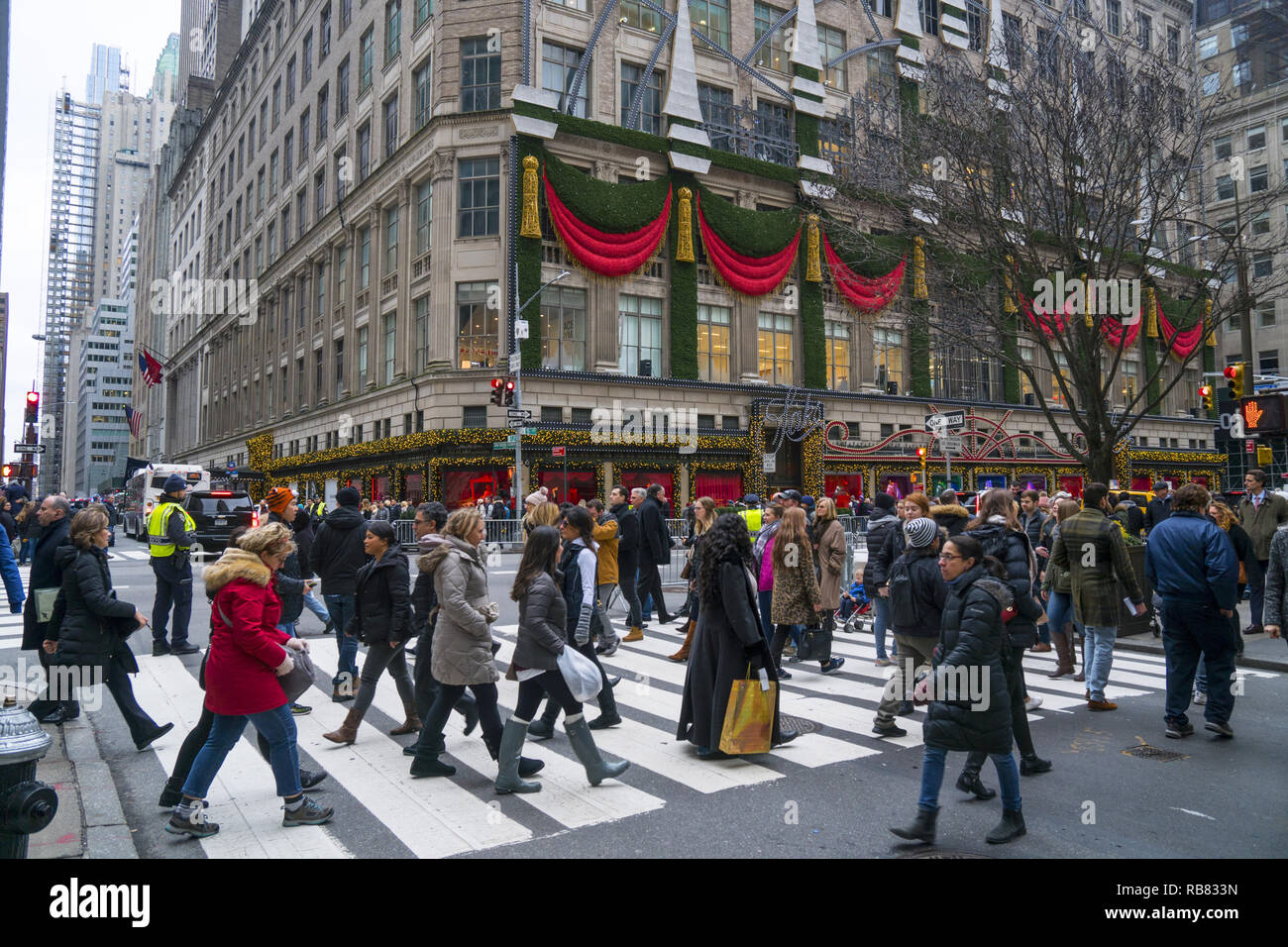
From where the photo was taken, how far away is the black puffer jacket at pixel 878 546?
9.09 meters

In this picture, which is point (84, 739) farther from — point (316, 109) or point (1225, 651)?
point (316, 109)

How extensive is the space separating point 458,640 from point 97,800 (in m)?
2.42

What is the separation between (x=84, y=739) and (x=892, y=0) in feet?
160

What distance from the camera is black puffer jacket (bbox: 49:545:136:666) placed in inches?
249

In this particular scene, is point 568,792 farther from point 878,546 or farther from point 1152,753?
point 878,546

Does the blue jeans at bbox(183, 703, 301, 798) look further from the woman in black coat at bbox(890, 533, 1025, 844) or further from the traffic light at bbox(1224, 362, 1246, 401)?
the traffic light at bbox(1224, 362, 1246, 401)

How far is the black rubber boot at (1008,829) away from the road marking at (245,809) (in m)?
3.62

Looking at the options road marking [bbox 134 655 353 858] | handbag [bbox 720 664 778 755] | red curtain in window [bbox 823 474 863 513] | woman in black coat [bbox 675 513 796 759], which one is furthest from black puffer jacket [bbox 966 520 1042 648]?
red curtain in window [bbox 823 474 863 513]

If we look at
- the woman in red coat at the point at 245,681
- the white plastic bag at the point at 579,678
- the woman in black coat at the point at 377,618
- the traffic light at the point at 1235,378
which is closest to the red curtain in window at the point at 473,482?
the traffic light at the point at 1235,378

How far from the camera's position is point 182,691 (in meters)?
8.86

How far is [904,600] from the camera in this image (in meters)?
6.92

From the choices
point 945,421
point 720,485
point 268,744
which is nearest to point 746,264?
point 720,485

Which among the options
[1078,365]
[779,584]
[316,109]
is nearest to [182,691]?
[779,584]
